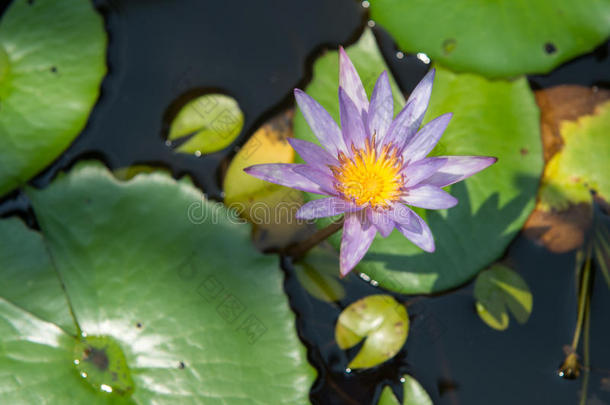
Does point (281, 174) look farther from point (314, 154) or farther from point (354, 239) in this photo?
point (354, 239)

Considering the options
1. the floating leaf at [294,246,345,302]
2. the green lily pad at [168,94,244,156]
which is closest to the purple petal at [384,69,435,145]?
the floating leaf at [294,246,345,302]

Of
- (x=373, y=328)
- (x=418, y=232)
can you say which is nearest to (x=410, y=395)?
(x=373, y=328)

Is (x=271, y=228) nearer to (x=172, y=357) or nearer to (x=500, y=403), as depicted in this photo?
(x=172, y=357)

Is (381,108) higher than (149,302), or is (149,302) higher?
(381,108)

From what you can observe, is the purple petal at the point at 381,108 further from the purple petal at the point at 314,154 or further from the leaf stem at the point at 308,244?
the leaf stem at the point at 308,244

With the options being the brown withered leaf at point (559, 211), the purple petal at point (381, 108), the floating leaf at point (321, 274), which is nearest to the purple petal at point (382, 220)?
the purple petal at point (381, 108)
